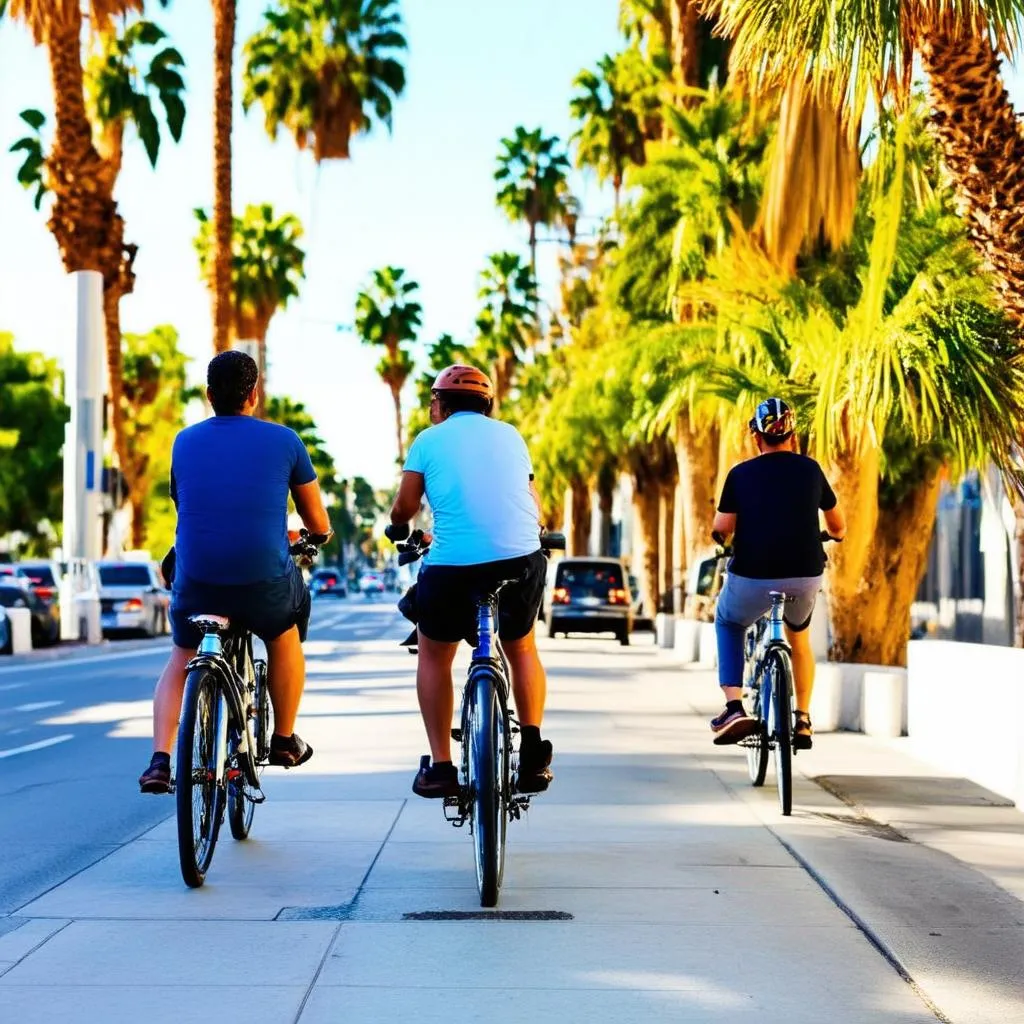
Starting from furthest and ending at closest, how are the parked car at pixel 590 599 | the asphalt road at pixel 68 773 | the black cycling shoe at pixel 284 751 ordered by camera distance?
the parked car at pixel 590 599
the asphalt road at pixel 68 773
the black cycling shoe at pixel 284 751

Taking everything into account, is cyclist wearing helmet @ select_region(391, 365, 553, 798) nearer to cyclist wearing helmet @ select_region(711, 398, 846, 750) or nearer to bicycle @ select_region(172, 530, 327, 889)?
bicycle @ select_region(172, 530, 327, 889)

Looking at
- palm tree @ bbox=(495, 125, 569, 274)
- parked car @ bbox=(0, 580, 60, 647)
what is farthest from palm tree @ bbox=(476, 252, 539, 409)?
parked car @ bbox=(0, 580, 60, 647)

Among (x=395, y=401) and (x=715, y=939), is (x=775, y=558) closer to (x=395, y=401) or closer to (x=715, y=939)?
(x=715, y=939)

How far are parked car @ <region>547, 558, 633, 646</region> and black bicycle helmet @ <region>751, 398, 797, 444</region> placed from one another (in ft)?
86.9

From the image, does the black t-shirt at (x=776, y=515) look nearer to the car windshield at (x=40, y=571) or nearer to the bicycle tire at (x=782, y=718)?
the bicycle tire at (x=782, y=718)

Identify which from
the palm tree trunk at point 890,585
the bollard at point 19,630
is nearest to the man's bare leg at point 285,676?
the palm tree trunk at point 890,585

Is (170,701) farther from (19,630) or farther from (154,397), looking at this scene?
(154,397)

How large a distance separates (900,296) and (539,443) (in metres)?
35.3

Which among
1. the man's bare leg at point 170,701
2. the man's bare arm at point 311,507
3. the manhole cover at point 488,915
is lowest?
the manhole cover at point 488,915

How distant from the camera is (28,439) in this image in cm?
7775

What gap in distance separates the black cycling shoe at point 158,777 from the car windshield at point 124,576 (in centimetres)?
3121

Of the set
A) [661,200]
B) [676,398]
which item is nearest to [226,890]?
[676,398]

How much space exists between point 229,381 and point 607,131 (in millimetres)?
42458

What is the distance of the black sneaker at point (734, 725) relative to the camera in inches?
392
